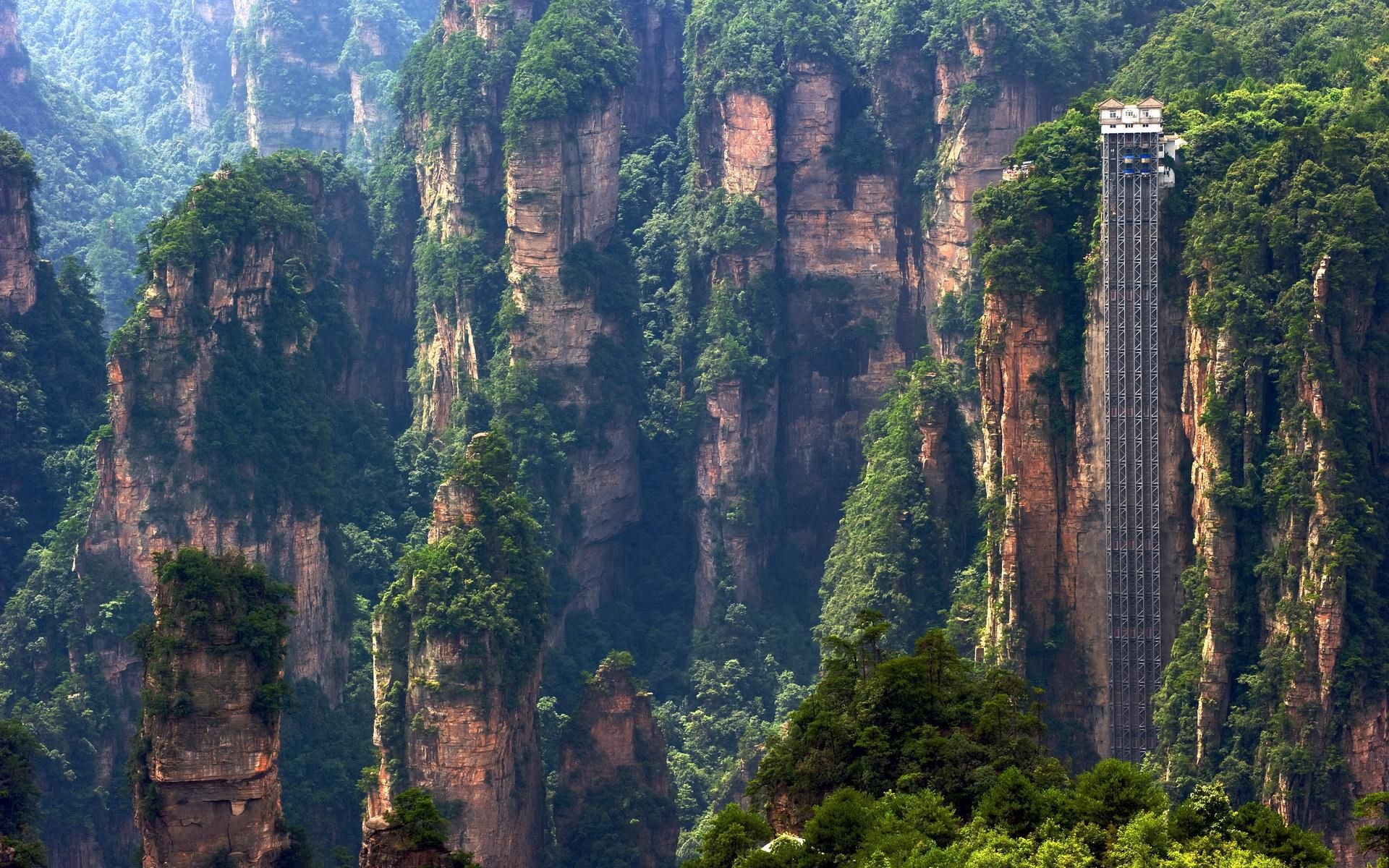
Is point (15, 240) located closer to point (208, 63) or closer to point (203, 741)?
point (203, 741)

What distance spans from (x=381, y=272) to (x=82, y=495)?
1417 cm

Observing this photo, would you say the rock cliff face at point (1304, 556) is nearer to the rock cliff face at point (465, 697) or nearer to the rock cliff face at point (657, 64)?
the rock cliff face at point (465, 697)

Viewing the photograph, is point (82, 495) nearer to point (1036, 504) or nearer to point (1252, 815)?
point (1036, 504)

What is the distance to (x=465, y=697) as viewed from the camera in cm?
6888

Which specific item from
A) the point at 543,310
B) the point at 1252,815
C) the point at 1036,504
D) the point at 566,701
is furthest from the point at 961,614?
the point at 1252,815

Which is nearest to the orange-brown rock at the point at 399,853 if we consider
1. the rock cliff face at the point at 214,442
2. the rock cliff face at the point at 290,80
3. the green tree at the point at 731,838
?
the green tree at the point at 731,838

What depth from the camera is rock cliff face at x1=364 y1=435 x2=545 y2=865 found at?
226 feet

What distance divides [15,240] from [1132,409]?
26.6 m

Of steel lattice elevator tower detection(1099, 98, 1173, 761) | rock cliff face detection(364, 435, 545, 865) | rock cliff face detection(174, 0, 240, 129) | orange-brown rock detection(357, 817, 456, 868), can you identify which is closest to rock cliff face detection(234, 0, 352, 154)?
rock cliff face detection(174, 0, 240, 129)

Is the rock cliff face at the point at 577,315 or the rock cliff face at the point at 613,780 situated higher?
the rock cliff face at the point at 577,315

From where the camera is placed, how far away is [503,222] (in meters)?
84.7

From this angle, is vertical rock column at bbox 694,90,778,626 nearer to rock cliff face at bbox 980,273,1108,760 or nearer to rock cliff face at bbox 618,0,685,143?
rock cliff face at bbox 618,0,685,143

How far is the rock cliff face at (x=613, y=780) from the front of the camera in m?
71.2

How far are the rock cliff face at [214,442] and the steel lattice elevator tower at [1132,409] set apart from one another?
17.7m
